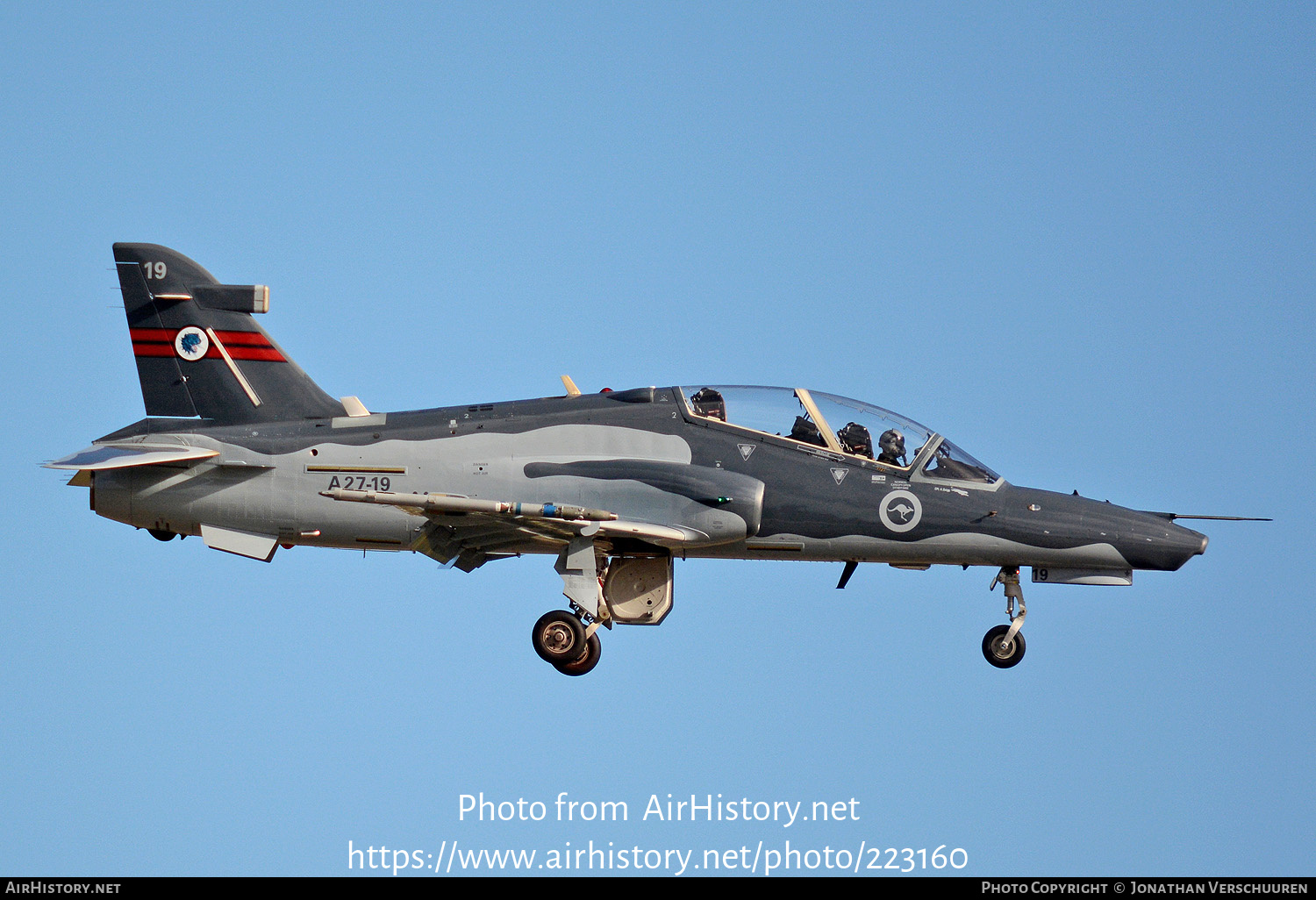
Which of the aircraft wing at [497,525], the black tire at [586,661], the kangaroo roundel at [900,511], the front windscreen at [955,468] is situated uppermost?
the front windscreen at [955,468]

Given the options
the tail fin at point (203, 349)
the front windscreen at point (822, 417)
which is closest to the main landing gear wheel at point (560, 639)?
the front windscreen at point (822, 417)

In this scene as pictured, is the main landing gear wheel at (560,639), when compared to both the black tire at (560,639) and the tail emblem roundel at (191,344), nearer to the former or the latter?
the black tire at (560,639)

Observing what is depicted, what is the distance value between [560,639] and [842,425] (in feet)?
14.9

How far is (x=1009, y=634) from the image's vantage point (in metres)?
21.5

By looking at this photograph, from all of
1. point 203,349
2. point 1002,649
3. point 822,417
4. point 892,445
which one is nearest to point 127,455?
point 203,349

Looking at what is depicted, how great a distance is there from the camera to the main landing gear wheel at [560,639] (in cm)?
2075

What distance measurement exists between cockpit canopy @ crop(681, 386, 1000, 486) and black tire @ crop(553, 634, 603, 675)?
326 cm

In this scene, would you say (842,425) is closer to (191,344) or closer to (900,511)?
(900,511)

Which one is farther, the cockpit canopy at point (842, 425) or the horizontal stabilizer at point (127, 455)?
the cockpit canopy at point (842, 425)

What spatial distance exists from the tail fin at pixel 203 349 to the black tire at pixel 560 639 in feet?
14.4

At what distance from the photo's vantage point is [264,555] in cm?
2189

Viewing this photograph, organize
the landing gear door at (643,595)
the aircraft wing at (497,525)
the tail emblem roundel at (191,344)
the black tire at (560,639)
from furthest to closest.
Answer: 1. the tail emblem roundel at (191,344)
2. the landing gear door at (643,595)
3. the black tire at (560,639)
4. the aircraft wing at (497,525)

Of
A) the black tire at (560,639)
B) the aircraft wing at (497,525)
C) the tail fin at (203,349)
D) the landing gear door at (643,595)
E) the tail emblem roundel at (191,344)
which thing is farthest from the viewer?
the tail emblem roundel at (191,344)

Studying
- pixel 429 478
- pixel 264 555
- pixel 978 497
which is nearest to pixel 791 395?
pixel 978 497
